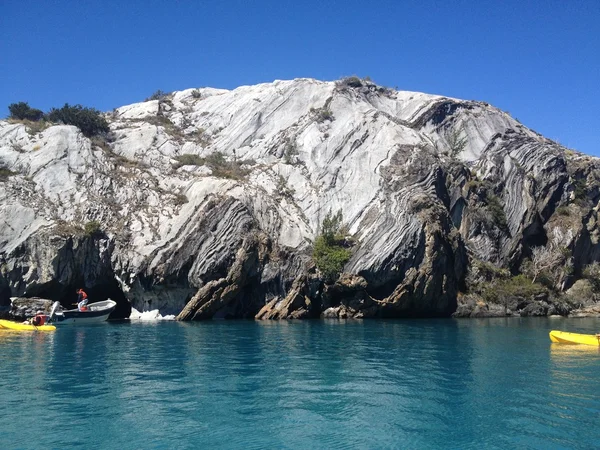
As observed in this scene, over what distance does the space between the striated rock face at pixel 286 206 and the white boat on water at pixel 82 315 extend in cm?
375

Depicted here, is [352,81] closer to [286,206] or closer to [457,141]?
[457,141]

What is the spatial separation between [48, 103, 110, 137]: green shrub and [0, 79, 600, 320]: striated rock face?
1974 mm

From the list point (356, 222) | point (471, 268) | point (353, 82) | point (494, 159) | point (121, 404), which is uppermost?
point (353, 82)

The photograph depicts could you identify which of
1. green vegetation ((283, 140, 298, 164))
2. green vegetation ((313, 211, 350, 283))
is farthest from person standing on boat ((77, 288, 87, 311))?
green vegetation ((283, 140, 298, 164))

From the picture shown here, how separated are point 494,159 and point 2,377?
5294 cm

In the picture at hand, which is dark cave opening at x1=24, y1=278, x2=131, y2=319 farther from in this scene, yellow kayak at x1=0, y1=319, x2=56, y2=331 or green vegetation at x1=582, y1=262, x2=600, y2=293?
green vegetation at x1=582, y1=262, x2=600, y2=293

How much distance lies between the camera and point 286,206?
176ft

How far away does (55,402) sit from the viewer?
15016 millimetres

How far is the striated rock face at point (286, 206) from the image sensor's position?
1736 inches

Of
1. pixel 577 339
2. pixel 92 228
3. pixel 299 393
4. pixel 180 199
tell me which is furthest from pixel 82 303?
pixel 577 339

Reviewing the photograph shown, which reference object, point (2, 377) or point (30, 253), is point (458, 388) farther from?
point (30, 253)

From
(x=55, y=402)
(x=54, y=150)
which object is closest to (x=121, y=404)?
(x=55, y=402)

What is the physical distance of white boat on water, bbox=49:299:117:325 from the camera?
125ft

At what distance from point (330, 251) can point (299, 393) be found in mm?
28866
